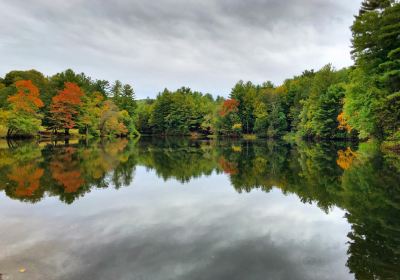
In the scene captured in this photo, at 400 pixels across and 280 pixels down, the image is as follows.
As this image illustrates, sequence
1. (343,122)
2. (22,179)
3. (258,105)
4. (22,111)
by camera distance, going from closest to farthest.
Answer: (22,179)
(22,111)
(343,122)
(258,105)

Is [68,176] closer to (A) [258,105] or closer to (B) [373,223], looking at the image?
(B) [373,223]

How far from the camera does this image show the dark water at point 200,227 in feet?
16.7

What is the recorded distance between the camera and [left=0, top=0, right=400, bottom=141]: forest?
2372 centimetres

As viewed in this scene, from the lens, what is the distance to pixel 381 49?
947 inches

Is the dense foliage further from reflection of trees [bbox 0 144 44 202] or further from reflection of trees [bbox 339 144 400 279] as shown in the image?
reflection of trees [bbox 339 144 400 279]

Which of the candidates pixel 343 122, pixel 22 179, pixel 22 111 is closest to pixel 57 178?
pixel 22 179

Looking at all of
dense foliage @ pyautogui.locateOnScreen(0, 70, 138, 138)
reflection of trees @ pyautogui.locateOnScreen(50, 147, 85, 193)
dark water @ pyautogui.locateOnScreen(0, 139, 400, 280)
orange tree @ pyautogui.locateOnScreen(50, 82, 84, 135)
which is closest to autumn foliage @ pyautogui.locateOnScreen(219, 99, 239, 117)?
dense foliage @ pyautogui.locateOnScreen(0, 70, 138, 138)

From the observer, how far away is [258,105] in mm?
70188

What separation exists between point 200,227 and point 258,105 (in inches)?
2558

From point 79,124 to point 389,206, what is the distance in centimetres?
5236

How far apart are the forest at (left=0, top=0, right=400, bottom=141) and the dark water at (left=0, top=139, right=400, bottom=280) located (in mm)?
13509

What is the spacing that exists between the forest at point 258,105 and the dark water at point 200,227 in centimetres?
1351

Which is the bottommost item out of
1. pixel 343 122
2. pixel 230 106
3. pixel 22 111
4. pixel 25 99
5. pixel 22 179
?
pixel 22 179

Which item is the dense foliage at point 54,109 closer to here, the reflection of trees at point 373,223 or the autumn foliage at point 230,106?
the autumn foliage at point 230,106
